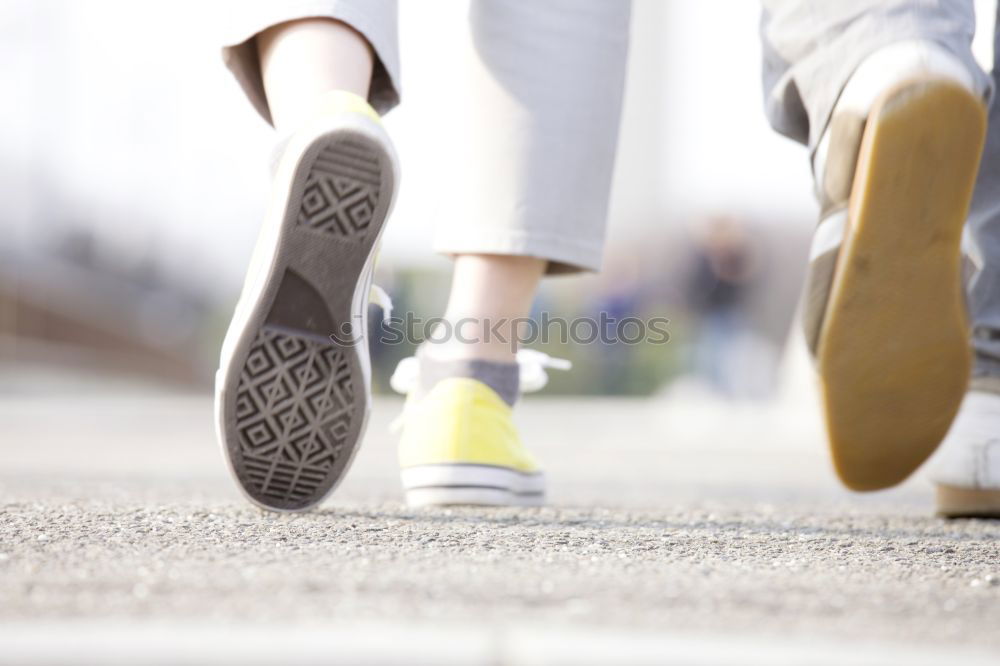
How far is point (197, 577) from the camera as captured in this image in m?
1.02

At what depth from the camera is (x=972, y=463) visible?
175cm

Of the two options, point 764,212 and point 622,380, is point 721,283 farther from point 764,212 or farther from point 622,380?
point 764,212

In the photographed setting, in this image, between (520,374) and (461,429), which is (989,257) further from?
(461,429)

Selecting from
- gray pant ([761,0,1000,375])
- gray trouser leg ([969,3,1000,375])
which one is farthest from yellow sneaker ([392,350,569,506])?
gray trouser leg ([969,3,1000,375])

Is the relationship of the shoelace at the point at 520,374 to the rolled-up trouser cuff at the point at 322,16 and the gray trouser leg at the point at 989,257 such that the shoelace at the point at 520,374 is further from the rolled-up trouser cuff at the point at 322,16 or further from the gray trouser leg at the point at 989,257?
the gray trouser leg at the point at 989,257

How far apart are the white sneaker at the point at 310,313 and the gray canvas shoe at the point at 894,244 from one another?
534 mm

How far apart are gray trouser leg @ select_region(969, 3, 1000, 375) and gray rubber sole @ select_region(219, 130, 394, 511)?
974mm

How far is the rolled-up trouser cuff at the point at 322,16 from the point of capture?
1444 mm

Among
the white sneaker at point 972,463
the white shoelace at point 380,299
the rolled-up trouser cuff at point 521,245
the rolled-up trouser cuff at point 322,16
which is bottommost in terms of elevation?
the white sneaker at point 972,463

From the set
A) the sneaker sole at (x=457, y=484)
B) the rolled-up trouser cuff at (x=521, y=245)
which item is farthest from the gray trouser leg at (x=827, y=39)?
the sneaker sole at (x=457, y=484)

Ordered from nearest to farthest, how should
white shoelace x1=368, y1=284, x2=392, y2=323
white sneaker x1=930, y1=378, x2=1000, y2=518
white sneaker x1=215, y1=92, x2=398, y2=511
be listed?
white sneaker x1=215, y1=92, x2=398, y2=511
white shoelace x1=368, y1=284, x2=392, y2=323
white sneaker x1=930, y1=378, x2=1000, y2=518

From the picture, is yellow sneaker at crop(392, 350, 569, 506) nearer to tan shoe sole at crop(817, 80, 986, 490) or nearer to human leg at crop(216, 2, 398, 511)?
human leg at crop(216, 2, 398, 511)

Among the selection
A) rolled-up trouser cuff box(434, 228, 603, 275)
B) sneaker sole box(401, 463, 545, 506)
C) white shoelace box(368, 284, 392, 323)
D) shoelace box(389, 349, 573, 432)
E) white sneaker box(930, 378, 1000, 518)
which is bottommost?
sneaker sole box(401, 463, 545, 506)

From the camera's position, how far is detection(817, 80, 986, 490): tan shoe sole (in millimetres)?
1387
